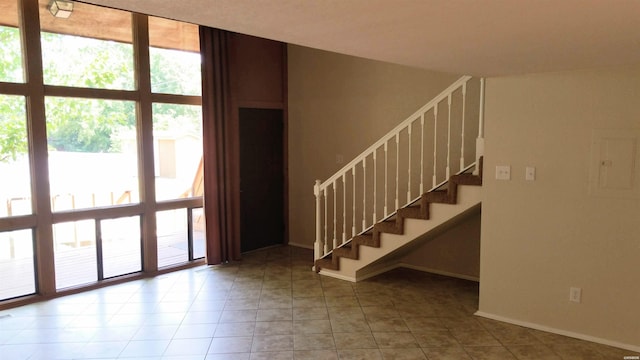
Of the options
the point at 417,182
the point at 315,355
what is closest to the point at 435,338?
the point at 315,355

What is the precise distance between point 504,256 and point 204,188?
3.68 meters

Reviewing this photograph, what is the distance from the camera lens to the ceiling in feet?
5.83

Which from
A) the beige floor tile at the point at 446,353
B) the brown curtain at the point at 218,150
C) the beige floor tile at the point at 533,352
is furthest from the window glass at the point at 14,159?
the beige floor tile at the point at 533,352

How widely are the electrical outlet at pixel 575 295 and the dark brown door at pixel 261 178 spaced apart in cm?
426

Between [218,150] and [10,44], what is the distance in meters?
2.46

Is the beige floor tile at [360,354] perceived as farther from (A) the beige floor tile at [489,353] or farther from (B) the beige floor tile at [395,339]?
(A) the beige floor tile at [489,353]

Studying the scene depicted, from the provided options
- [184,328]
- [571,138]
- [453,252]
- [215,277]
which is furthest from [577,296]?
[215,277]

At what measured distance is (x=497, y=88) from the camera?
395 cm

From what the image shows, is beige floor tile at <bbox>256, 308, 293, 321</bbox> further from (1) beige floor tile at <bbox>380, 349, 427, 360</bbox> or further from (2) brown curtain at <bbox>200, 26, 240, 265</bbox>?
(2) brown curtain at <bbox>200, 26, 240, 265</bbox>

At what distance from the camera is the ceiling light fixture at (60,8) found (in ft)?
15.3

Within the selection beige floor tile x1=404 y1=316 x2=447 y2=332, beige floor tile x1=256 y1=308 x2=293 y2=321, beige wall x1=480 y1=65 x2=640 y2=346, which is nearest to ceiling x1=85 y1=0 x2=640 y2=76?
beige wall x1=480 y1=65 x2=640 y2=346

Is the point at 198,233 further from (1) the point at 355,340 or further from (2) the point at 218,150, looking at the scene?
(1) the point at 355,340

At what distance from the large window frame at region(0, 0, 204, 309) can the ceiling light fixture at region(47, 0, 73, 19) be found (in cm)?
17

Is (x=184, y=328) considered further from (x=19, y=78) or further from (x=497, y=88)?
(x=497, y=88)
